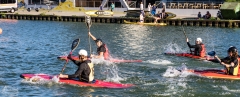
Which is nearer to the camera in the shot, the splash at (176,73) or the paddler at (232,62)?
the paddler at (232,62)

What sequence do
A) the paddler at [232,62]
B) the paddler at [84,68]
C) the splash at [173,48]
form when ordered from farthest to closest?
the splash at [173,48]
the paddler at [232,62]
the paddler at [84,68]

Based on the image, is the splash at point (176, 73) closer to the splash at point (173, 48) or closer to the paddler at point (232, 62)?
the paddler at point (232, 62)

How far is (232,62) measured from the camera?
952 inches

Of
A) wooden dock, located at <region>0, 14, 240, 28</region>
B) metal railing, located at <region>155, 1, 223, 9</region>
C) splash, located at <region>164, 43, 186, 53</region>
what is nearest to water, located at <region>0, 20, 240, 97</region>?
splash, located at <region>164, 43, 186, 53</region>

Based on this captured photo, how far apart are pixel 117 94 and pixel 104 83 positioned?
1221 mm

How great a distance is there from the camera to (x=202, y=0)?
76438 mm

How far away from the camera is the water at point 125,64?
74.0 feet

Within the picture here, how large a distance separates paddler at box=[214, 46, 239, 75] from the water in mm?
606

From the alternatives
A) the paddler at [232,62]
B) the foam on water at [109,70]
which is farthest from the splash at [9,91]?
the paddler at [232,62]

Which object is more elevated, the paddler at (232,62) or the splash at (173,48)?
the paddler at (232,62)

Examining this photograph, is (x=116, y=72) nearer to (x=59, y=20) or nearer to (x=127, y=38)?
(x=127, y=38)

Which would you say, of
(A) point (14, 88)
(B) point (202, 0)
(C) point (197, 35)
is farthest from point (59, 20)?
(A) point (14, 88)

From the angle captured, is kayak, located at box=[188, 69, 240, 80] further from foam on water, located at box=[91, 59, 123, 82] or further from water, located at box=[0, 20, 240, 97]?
foam on water, located at box=[91, 59, 123, 82]

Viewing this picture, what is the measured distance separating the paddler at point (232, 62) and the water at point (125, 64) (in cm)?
61
